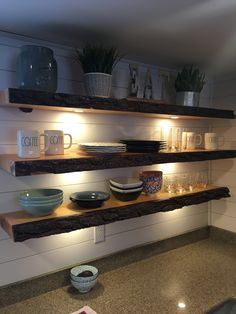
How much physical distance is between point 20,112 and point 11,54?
0.91ft

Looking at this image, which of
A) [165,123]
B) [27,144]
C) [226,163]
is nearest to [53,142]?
[27,144]

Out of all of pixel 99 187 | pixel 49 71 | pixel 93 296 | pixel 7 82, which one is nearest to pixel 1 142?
pixel 7 82

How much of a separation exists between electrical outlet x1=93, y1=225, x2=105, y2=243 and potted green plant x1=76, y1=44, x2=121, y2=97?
78 centimetres

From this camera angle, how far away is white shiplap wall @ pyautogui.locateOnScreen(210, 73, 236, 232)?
6.81 feet

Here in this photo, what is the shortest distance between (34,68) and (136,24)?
18.6 inches

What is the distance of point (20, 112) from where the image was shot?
1.34 m

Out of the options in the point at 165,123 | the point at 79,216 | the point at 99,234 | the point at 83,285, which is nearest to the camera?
the point at 79,216

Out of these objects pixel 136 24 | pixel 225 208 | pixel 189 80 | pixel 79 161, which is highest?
pixel 136 24

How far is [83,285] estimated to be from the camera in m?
1.40

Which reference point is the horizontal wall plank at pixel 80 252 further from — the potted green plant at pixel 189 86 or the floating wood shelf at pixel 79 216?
the potted green plant at pixel 189 86

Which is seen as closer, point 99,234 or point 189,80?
point 99,234

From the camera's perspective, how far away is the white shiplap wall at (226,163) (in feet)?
6.81

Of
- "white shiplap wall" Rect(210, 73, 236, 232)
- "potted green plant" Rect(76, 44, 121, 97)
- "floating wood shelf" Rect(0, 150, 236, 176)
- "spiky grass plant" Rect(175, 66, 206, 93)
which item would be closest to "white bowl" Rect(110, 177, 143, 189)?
"floating wood shelf" Rect(0, 150, 236, 176)

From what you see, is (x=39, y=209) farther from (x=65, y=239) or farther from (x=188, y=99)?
(x=188, y=99)
